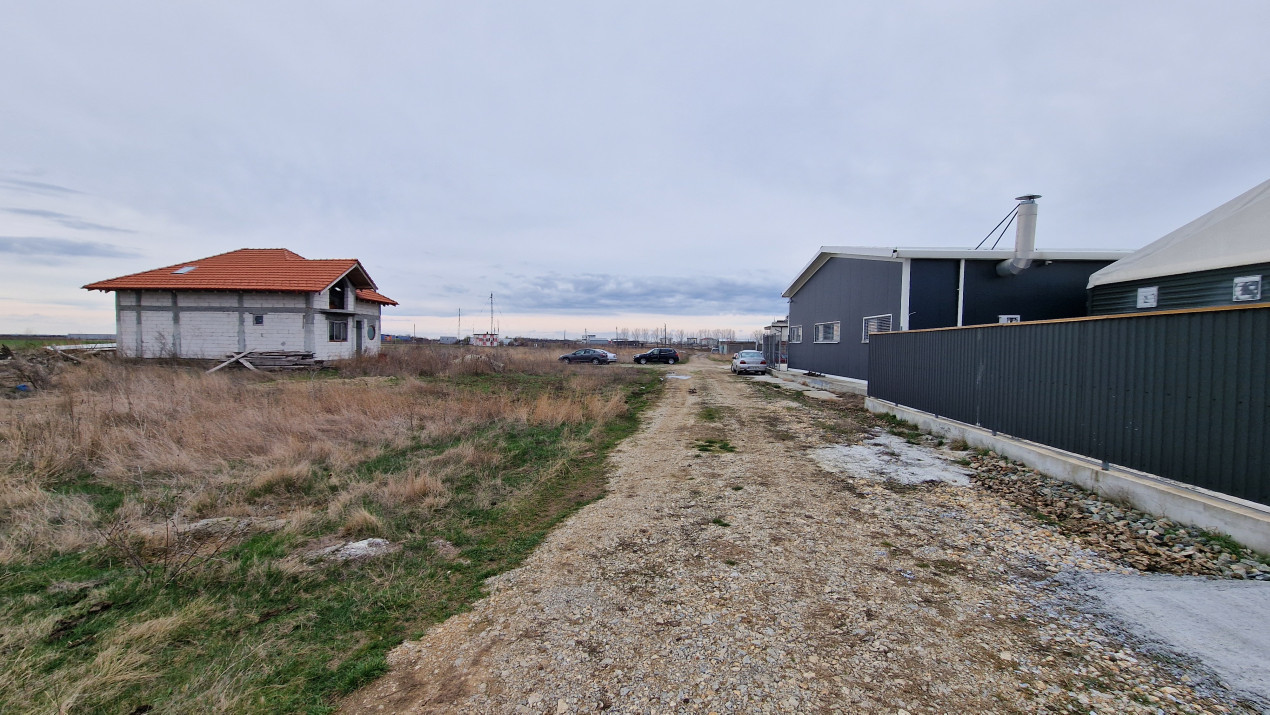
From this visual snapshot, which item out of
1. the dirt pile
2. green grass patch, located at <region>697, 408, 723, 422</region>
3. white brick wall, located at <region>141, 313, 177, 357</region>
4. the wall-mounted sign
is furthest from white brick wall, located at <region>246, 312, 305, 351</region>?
the wall-mounted sign

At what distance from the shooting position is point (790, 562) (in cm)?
386

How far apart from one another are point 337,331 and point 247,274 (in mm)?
4469

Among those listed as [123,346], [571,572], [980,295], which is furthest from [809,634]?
[123,346]

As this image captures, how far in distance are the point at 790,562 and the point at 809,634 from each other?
1.00 metres

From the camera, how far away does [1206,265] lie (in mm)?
9641

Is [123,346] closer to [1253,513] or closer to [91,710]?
[91,710]

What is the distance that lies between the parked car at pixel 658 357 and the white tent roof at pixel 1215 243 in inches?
1092

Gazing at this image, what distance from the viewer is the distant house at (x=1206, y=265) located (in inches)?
356

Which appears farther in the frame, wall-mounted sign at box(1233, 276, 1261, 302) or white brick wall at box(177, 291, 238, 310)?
white brick wall at box(177, 291, 238, 310)

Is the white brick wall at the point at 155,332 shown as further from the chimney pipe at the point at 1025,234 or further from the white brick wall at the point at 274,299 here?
the chimney pipe at the point at 1025,234

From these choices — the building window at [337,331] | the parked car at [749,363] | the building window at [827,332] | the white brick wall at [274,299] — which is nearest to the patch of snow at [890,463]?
the building window at [827,332]

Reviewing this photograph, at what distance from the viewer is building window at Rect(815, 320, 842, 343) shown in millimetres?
20531

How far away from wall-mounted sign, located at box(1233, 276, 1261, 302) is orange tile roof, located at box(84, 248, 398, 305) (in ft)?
94.1

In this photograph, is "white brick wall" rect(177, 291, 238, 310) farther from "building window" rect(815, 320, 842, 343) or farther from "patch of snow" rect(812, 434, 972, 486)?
"building window" rect(815, 320, 842, 343)
